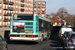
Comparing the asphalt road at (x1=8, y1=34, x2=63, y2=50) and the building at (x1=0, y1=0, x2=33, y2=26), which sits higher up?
the building at (x1=0, y1=0, x2=33, y2=26)

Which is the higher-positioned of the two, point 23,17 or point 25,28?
point 23,17

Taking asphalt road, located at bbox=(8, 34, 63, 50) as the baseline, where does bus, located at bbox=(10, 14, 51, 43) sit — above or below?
above

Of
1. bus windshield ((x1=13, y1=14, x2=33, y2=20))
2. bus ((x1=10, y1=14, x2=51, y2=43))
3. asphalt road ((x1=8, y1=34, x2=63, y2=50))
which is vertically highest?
bus windshield ((x1=13, y1=14, x2=33, y2=20))

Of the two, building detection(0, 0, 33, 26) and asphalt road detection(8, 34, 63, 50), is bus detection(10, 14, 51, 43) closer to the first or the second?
asphalt road detection(8, 34, 63, 50)

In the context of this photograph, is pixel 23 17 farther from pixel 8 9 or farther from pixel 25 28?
pixel 8 9

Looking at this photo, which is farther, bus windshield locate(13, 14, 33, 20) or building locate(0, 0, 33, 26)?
building locate(0, 0, 33, 26)

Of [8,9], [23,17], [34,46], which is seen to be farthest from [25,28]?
[8,9]

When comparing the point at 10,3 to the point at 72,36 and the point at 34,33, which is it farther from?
the point at 72,36

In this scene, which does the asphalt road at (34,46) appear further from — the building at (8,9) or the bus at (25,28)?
the building at (8,9)

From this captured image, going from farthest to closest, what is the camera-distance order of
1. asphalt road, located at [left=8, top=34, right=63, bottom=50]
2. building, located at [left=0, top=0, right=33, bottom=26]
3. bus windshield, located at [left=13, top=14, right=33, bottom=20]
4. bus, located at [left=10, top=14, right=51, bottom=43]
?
building, located at [left=0, top=0, right=33, bottom=26], bus windshield, located at [left=13, top=14, right=33, bottom=20], bus, located at [left=10, top=14, right=51, bottom=43], asphalt road, located at [left=8, top=34, right=63, bottom=50]

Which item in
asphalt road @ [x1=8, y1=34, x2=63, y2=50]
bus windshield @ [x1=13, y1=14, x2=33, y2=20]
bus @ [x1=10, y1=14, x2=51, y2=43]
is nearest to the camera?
asphalt road @ [x1=8, y1=34, x2=63, y2=50]

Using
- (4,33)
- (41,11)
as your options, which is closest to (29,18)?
(4,33)

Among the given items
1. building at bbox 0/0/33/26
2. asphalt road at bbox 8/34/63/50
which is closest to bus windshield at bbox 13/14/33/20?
asphalt road at bbox 8/34/63/50

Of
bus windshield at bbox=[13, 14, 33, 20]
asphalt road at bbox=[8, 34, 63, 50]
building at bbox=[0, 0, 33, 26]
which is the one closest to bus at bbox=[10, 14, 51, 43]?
bus windshield at bbox=[13, 14, 33, 20]
